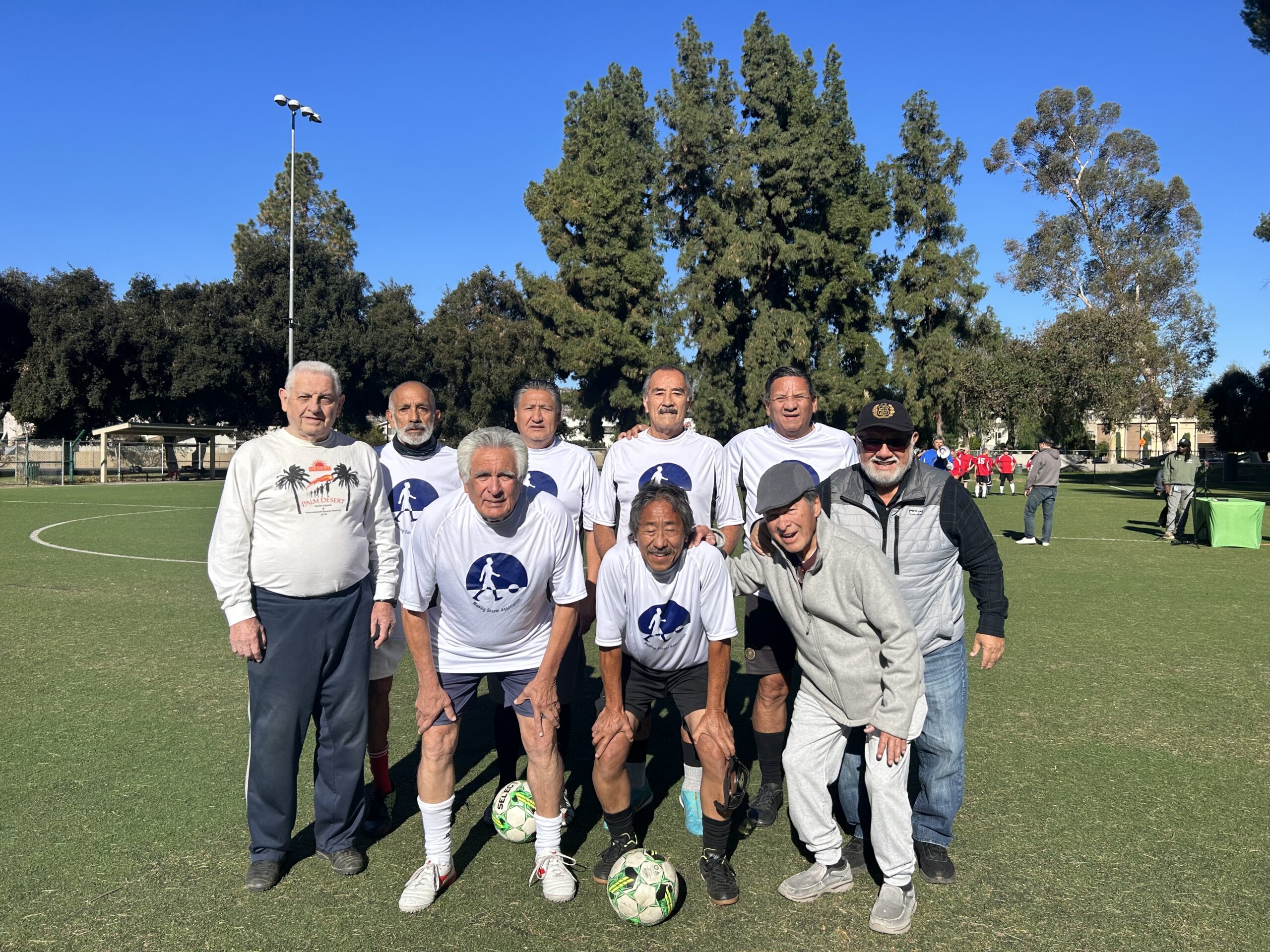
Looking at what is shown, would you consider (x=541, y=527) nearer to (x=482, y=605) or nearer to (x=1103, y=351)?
(x=482, y=605)

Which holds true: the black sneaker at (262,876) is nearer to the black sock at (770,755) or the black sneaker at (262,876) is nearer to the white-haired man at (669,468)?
the white-haired man at (669,468)

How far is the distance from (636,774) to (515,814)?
0.63 meters

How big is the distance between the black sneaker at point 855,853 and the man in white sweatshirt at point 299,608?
7.10 ft

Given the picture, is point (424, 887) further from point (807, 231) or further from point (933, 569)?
point (807, 231)

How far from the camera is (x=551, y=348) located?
46719 mm

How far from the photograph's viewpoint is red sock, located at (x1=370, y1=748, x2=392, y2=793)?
450cm

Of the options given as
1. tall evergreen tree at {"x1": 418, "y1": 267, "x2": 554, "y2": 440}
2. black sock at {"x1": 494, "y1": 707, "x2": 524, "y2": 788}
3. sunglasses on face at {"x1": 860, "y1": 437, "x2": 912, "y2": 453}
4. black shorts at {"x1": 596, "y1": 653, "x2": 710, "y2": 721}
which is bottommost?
black sock at {"x1": 494, "y1": 707, "x2": 524, "y2": 788}

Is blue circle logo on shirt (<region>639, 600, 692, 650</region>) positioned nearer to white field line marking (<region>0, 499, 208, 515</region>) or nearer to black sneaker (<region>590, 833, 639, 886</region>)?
black sneaker (<region>590, 833, 639, 886</region>)

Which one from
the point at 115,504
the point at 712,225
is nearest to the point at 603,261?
the point at 712,225

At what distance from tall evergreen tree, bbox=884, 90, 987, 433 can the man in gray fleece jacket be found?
40.0m

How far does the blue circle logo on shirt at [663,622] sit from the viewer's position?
3.73 meters

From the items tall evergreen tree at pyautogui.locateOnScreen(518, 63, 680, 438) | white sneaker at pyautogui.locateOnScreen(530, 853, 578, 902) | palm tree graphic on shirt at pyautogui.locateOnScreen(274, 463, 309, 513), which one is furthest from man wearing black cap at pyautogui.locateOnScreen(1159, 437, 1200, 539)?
tall evergreen tree at pyautogui.locateOnScreen(518, 63, 680, 438)

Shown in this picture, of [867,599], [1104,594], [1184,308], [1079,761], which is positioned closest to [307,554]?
[867,599]

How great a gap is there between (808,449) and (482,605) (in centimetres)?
201
